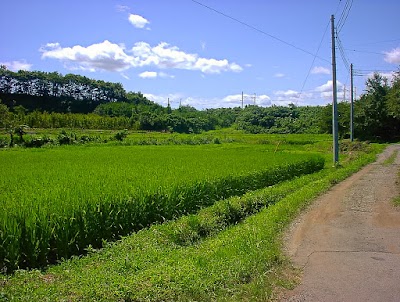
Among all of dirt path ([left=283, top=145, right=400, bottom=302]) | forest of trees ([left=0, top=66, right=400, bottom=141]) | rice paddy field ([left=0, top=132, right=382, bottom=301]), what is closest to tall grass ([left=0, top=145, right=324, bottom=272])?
rice paddy field ([left=0, top=132, right=382, bottom=301])

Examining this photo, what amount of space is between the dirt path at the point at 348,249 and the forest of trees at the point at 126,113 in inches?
1623

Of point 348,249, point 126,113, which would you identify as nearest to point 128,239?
point 348,249

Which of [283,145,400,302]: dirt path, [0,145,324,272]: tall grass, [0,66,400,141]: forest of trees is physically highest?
[0,66,400,141]: forest of trees

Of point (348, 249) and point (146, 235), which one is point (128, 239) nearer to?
point (146, 235)

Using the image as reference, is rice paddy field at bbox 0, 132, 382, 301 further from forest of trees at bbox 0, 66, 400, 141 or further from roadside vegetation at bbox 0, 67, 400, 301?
forest of trees at bbox 0, 66, 400, 141

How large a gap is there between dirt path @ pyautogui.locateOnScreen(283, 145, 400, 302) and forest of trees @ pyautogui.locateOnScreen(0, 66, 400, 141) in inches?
1623

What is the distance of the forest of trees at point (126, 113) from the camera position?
50406 mm

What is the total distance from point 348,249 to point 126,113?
294ft

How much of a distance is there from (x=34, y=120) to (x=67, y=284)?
65430 mm

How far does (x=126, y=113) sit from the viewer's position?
93625 mm

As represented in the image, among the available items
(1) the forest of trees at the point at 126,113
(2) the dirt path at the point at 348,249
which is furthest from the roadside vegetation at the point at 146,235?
(1) the forest of trees at the point at 126,113

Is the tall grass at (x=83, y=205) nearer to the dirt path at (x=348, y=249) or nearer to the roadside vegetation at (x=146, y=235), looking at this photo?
the roadside vegetation at (x=146, y=235)

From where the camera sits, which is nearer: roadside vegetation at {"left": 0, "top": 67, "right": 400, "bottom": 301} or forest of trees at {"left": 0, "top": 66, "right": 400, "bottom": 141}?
roadside vegetation at {"left": 0, "top": 67, "right": 400, "bottom": 301}

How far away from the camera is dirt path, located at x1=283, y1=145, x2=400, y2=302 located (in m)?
5.42
